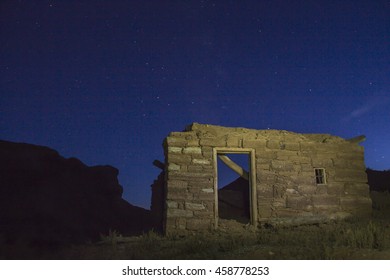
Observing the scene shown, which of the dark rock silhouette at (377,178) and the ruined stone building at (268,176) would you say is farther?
the dark rock silhouette at (377,178)

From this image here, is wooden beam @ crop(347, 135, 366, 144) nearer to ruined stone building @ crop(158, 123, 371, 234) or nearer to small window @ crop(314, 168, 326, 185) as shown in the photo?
ruined stone building @ crop(158, 123, 371, 234)

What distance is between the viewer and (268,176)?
8820 millimetres

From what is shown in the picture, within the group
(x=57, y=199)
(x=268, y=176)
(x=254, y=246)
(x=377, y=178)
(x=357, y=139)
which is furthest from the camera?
(x=377, y=178)

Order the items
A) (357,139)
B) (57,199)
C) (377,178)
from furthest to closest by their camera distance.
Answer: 1. (377,178)
2. (57,199)
3. (357,139)

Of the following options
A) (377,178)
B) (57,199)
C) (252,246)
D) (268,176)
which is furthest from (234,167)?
(377,178)

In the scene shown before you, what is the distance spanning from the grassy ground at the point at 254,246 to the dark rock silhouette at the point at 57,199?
9.68 meters

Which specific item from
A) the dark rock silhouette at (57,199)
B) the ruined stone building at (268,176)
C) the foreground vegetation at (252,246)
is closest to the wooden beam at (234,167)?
the ruined stone building at (268,176)

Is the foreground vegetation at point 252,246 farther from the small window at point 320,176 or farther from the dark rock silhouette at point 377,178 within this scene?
the dark rock silhouette at point 377,178

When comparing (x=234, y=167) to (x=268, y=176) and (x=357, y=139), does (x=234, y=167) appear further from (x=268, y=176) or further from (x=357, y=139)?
(x=357, y=139)

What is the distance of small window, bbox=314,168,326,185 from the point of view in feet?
30.6

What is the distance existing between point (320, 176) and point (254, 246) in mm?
4260

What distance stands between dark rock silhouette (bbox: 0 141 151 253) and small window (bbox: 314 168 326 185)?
1069 cm

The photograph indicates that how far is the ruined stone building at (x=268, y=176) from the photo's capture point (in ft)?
27.0
